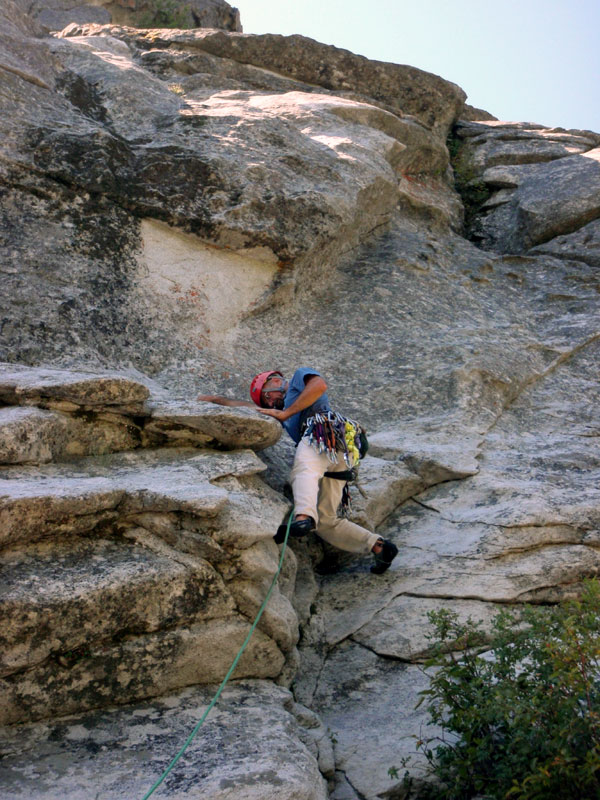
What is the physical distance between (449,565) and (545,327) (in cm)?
431

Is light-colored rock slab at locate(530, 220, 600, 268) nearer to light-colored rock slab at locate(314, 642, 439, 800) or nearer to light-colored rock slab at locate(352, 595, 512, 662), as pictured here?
light-colored rock slab at locate(352, 595, 512, 662)

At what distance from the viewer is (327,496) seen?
231 inches

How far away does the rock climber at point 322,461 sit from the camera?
223 inches

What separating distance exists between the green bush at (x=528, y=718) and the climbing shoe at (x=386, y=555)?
1455 mm

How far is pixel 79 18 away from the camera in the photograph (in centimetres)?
1648

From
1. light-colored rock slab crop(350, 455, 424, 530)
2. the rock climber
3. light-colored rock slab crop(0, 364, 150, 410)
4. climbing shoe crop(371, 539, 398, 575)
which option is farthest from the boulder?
light-colored rock slab crop(0, 364, 150, 410)

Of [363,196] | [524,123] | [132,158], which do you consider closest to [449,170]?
[524,123]

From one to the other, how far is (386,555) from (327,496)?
601 mm

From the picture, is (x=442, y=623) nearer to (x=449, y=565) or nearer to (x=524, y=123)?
(x=449, y=565)

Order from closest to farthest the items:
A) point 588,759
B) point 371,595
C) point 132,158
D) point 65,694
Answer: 1. point 588,759
2. point 65,694
3. point 371,595
4. point 132,158

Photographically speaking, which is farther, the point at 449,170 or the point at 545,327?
the point at 449,170

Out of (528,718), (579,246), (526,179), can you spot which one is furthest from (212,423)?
(526,179)

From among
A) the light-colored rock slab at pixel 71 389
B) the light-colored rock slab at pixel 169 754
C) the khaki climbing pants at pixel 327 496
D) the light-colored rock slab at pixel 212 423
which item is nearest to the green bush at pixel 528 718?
the light-colored rock slab at pixel 169 754

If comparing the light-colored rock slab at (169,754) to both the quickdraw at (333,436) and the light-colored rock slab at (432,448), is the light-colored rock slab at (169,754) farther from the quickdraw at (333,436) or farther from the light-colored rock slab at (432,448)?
the light-colored rock slab at (432,448)
